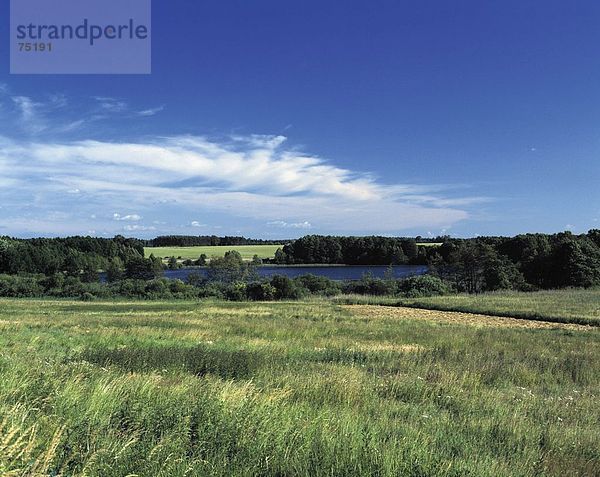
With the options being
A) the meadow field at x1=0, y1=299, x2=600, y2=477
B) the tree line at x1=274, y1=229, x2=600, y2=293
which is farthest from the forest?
the meadow field at x1=0, y1=299, x2=600, y2=477

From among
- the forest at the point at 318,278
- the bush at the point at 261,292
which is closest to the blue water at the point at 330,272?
the forest at the point at 318,278

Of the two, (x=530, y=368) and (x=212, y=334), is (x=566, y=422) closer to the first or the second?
(x=530, y=368)

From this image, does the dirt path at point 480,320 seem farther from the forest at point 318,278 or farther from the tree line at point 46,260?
the tree line at point 46,260

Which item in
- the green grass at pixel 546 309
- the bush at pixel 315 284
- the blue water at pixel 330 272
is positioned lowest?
the blue water at pixel 330 272

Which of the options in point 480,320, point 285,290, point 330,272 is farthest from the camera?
point 330,272

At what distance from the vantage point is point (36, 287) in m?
85.4

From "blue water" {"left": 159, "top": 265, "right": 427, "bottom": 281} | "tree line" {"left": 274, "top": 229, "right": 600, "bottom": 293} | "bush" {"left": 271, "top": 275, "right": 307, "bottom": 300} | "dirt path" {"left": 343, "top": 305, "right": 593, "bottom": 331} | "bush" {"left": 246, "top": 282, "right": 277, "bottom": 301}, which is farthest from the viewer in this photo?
"blue water" {"left": 159, "top": 265, "right": 427, "bottom": 281}

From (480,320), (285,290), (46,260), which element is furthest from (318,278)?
(46,260)

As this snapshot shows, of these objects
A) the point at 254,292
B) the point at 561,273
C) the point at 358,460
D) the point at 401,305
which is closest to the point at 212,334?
the point at 358,460

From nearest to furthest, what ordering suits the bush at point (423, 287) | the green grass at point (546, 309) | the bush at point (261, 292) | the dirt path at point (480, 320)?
the dirt path at point (480, 320), the green grass at point (546, 309), the bush at point (423, 287), the bush at point (261, 292)

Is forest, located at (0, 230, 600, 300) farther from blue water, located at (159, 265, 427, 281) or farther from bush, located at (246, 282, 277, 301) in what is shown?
blue water, located at (159, 265, 427, 281)

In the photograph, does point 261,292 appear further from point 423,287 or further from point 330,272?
point 330,272

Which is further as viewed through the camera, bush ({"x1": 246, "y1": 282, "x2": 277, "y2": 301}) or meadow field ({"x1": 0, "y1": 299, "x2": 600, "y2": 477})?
bush ({"x1": 246, "y1": 282, "x2": 277, "y2": 301})

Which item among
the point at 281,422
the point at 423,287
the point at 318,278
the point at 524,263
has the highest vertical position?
the point at 281,422
